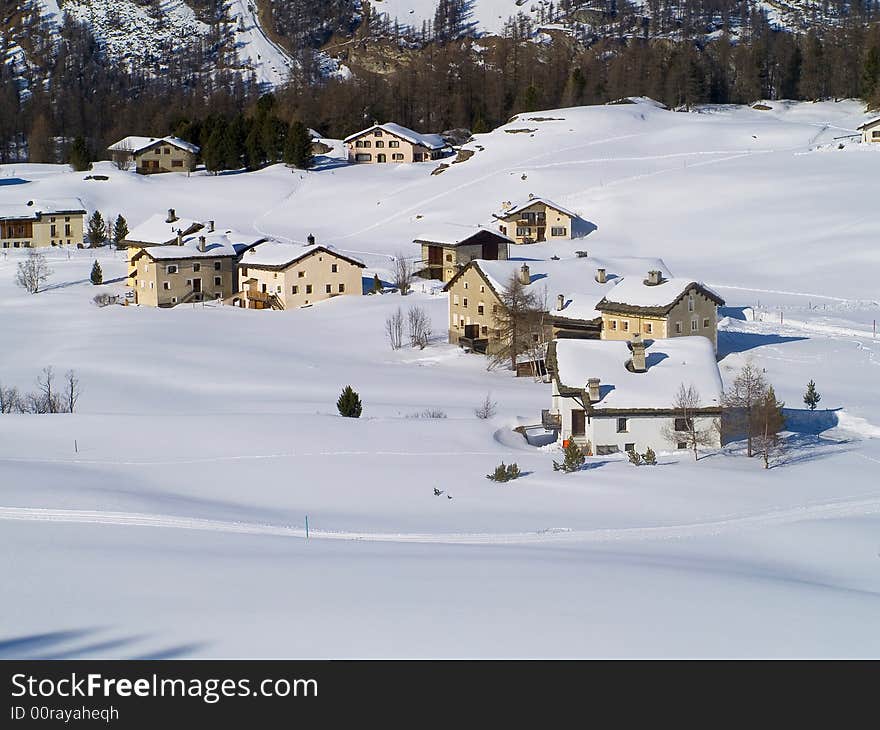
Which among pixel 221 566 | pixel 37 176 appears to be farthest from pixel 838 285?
pixel 37 176

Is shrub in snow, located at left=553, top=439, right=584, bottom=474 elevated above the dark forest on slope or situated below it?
below

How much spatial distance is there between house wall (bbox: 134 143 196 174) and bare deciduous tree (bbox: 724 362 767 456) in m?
70.9

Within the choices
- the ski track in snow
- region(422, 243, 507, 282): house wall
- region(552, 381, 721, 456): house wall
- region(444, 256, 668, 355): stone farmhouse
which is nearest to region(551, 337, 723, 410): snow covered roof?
region(552, 381, 721, 456): house wall

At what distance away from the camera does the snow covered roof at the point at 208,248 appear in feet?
203

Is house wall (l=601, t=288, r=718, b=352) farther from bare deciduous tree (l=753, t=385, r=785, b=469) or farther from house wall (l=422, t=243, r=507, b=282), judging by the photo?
house wall (l=422, t=243, r=507, b=282)

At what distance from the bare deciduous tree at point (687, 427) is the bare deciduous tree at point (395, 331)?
60.9 ft

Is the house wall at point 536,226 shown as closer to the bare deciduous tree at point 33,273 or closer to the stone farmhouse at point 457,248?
the stone farmhouse at point 457,248

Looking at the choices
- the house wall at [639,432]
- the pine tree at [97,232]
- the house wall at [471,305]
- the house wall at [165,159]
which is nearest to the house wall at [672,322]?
the house wall at [471,305]

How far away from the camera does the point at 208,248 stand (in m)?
64.4

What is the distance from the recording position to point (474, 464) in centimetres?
2967

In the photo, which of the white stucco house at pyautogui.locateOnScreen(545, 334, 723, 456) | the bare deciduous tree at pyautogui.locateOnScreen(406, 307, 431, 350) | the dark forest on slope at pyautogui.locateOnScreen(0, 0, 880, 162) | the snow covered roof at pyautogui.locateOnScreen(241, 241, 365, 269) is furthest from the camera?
the dark forest on slope at pyautogui.locateOnScreen(0, 0, 880, 162)

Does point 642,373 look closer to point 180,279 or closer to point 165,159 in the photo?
point 180,279

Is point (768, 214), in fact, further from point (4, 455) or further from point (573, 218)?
point (4, 455)

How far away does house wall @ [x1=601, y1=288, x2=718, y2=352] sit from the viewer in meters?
44.3
